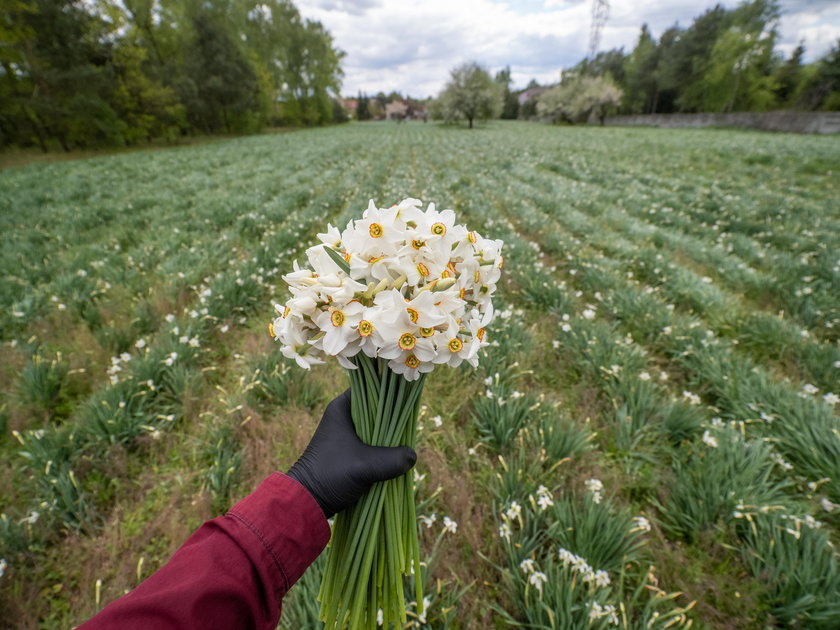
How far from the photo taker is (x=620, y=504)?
2297 mm

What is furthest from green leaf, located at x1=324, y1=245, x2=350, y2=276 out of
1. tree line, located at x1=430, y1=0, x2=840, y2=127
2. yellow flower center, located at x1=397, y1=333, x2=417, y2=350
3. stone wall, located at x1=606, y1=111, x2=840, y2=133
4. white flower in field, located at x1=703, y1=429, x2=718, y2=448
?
tree line, located at x1=430, y1=0, x2=840, y2=127

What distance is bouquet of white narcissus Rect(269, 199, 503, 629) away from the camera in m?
1.16

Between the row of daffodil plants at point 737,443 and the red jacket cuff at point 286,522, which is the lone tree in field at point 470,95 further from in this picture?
the red jacket cuff at point 286,522

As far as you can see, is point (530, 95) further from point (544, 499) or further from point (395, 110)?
point (544, 499)

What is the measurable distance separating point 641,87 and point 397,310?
78610 mm

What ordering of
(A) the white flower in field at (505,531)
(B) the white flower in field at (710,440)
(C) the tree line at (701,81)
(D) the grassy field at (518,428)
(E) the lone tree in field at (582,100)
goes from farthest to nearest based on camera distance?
(E) the lone tree in field at (582,100) < (C) the tree line at (701,81) < (B) the white flower in field at (710,440) < (A) the white flower in field at (505,531) < (D) the grassy field at (518,428)

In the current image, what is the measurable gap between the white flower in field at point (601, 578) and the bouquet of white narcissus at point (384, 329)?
95 cm

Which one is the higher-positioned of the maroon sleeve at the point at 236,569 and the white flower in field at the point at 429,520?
the maroon sleeve at the point at 236,569

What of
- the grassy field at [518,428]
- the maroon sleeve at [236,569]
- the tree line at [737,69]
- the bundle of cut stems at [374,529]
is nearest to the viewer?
the maroon sleeve at [236,569]

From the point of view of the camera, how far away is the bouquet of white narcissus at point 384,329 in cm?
116

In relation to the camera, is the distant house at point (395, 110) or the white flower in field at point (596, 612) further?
the distant house at point (395, 110)

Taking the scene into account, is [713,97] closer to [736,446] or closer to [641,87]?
[641,87]

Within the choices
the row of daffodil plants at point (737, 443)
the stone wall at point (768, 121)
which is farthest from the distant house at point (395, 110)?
the row of daffodil plants at point (737, 443)

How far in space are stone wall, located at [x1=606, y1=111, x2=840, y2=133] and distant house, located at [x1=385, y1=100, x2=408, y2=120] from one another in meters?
96.6
